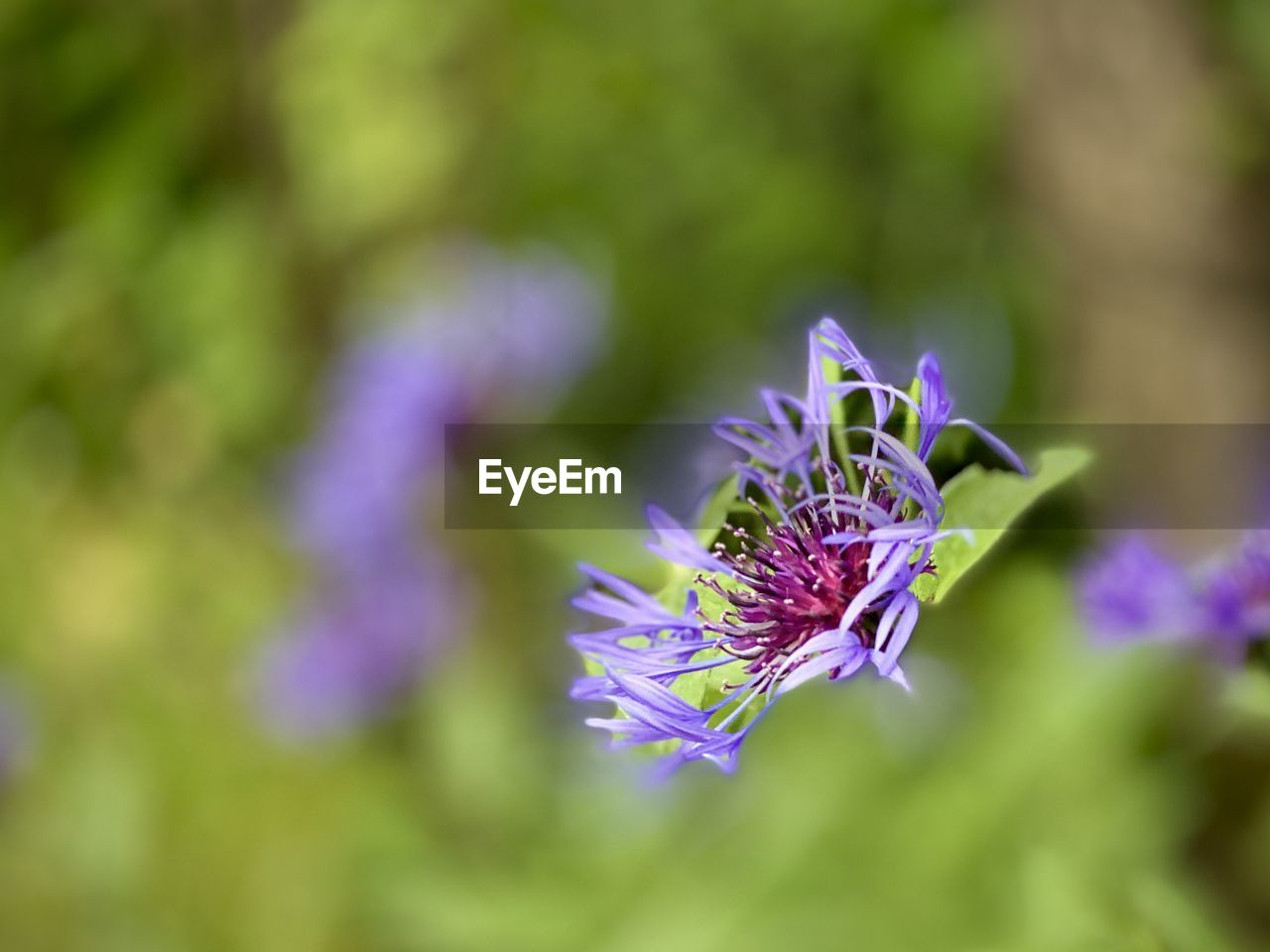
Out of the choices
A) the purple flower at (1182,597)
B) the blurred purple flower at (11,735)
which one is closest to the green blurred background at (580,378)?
the blurred purple flower at (11,735)

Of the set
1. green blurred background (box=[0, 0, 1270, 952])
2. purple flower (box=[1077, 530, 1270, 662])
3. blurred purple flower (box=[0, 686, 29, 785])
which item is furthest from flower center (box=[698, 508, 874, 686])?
blurred purple flower (box=[0, 686, 29, 785])

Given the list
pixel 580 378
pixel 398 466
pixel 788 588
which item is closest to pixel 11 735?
pixel 398 466

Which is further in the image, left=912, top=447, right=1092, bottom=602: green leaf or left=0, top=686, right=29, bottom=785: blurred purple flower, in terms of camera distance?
left=0, top=686, right=29, bottom=785: blurred purple flower

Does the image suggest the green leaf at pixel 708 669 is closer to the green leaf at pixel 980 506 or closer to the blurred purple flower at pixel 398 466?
the green leaf at pixel 980 506

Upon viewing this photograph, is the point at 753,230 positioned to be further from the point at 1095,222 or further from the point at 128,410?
the point at 128,410

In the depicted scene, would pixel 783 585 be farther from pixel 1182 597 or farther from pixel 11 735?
pixel 11 735

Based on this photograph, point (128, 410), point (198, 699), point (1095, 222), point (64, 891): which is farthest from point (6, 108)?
point (1095, 222)

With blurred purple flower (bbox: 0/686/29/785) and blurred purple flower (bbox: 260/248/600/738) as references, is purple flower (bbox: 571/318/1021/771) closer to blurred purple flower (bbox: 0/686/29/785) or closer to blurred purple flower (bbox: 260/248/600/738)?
blurred purple flower (bbox: 260/248/600/738)
